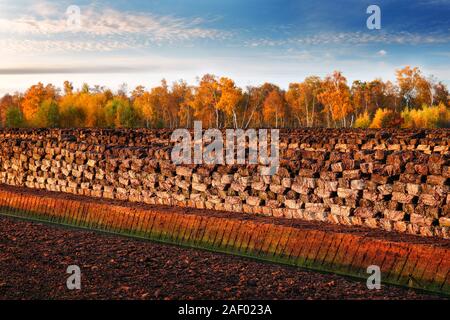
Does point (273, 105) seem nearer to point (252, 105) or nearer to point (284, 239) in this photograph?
point (252, 105)

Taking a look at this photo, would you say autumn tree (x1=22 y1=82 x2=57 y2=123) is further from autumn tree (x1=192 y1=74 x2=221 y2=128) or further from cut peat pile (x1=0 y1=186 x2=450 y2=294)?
cut peat pile (x1=0 y1=186 x2=450 y2=294)

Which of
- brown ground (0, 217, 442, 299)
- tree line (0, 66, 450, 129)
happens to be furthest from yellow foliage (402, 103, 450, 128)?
brown ground (0, 217, 442, 299)

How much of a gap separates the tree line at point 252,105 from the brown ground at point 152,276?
78819mm

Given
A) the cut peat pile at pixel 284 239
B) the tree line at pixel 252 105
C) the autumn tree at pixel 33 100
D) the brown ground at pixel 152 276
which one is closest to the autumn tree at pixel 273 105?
the tree line at pixel 252 105

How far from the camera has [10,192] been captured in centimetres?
2225

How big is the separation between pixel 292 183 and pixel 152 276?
16.6 feet

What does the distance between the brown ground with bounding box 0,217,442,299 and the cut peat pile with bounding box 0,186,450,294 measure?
23.1 inches

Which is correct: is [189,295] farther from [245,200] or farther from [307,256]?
[245,200]

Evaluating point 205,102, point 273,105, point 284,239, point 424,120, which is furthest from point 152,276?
point 273,105

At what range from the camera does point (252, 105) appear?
142 metres

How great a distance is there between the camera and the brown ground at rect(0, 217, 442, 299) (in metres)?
9.53

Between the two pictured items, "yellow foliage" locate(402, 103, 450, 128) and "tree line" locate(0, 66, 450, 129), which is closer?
"yellow foliage" locate(402, 103, 450, 128)

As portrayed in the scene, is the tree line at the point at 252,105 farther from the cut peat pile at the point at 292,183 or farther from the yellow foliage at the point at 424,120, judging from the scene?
the cut peat pile at the point at 292,183
